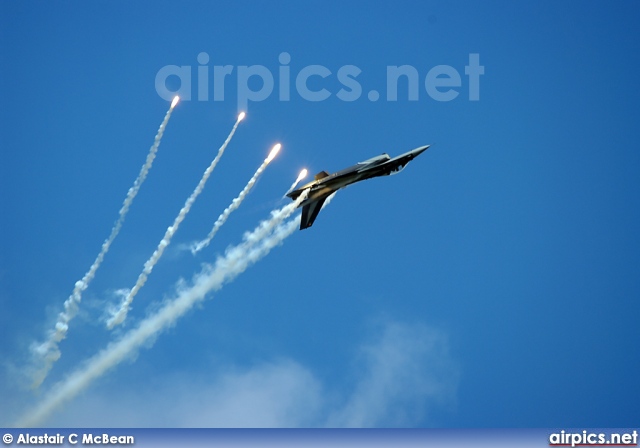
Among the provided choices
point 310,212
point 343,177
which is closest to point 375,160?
point 343,177

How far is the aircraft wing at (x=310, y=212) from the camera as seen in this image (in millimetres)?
96137

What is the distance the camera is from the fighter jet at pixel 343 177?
94.3m

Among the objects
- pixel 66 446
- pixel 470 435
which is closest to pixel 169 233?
pixel 66 446

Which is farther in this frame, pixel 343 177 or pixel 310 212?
pixel 310 212

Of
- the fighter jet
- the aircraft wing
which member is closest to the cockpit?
the fighter jet

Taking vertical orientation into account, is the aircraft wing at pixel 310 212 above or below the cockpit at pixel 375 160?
below

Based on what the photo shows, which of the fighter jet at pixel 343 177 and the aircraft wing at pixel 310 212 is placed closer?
the fighter jet at pixel 343 177

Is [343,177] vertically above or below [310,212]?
above

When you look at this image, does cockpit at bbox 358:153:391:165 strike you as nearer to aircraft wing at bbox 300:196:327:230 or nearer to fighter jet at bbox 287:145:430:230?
fighter jet at bbox 287:145:430:230

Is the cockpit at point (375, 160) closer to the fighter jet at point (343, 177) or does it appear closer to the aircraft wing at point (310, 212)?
the fighter jet at point (343, 177)

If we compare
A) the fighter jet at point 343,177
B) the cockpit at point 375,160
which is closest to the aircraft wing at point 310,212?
the fighter jet at point 343,177

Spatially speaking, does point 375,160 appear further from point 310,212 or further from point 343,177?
point 310,212

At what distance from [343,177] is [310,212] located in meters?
4.67

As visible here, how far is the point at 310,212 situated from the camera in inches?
3792
